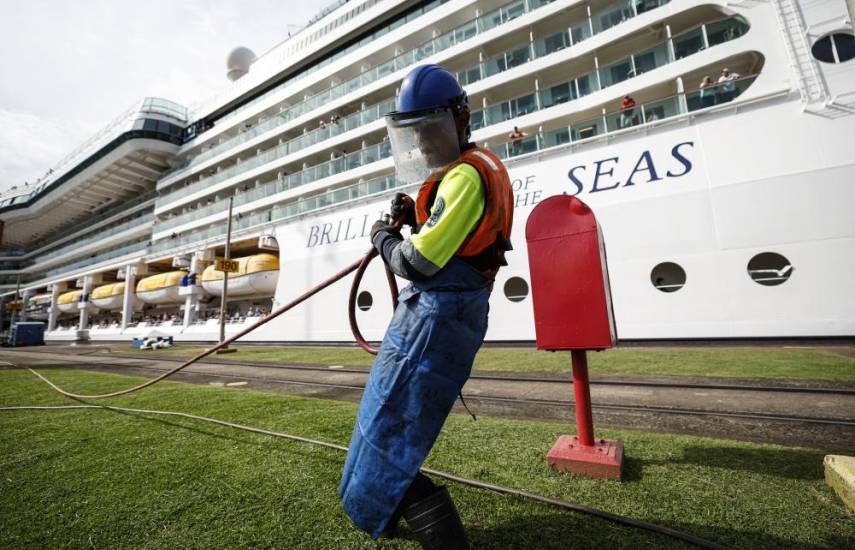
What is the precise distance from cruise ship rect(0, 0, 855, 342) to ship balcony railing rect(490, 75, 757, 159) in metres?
0.04

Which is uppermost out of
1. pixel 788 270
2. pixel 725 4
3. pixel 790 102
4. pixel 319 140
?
pixel 319 140

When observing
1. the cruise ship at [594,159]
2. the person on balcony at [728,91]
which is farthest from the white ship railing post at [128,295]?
the person on balcony at [728,91]

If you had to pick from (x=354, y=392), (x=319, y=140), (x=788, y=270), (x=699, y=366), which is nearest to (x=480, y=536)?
(x=354, y=392)

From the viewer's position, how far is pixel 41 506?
76.2 inches

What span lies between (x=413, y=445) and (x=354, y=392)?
3.91 m

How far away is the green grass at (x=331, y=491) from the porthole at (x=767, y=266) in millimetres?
6743

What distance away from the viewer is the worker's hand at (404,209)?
164 cm

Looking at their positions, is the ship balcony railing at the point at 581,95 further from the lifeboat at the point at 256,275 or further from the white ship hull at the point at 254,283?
the white ship hull at the point at 254,283

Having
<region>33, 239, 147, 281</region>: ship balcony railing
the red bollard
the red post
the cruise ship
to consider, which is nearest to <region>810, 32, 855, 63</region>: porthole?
the cruise ship

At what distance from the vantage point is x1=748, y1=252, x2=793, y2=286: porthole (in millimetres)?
7166

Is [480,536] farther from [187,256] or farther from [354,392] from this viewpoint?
[187,256]

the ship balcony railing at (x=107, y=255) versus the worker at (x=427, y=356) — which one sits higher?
the ship balcony railing at (x=107, y=255)

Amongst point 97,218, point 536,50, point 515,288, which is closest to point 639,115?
point 515,288

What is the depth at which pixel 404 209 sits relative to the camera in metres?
1.66
